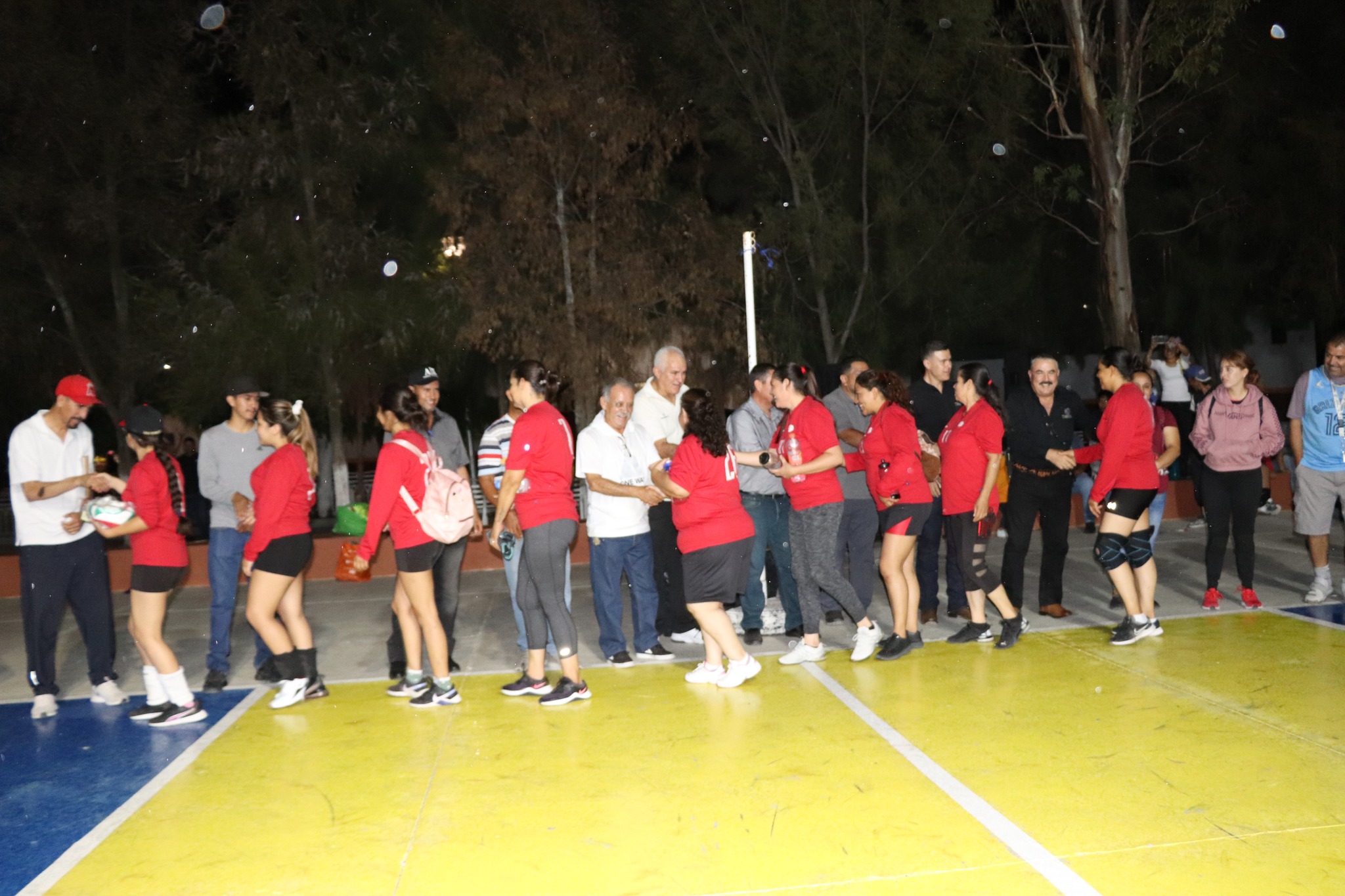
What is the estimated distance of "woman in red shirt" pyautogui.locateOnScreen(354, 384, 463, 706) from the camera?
6188 mm

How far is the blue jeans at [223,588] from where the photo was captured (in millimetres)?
7332

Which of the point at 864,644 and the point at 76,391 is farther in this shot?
the point at 864,644

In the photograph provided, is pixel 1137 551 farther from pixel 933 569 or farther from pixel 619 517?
pixel 619 517

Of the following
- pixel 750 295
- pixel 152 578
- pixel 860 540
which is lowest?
pixel 860 540

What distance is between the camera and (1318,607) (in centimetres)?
806

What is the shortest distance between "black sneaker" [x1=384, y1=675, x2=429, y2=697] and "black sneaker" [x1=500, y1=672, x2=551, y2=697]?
18.2 inches

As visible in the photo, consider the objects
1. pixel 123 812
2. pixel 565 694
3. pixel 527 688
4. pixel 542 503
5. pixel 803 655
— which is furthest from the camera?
pixel 803 655

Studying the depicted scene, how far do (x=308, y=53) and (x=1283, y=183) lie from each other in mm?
18496

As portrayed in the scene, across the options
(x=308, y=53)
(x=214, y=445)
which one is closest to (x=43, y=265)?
(x=308, y=53)

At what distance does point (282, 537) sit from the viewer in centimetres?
638

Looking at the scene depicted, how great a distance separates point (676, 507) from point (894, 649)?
1.76m

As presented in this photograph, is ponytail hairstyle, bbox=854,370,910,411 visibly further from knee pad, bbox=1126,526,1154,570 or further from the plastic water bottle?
knee pad, bbox=1126,526,1154,570

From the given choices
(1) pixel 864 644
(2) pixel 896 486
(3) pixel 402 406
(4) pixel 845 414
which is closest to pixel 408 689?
(3) pixel 402 406

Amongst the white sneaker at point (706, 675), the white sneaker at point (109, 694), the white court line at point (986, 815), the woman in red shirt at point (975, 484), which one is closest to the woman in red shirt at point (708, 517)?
the white sneaker at point (706, 675)
